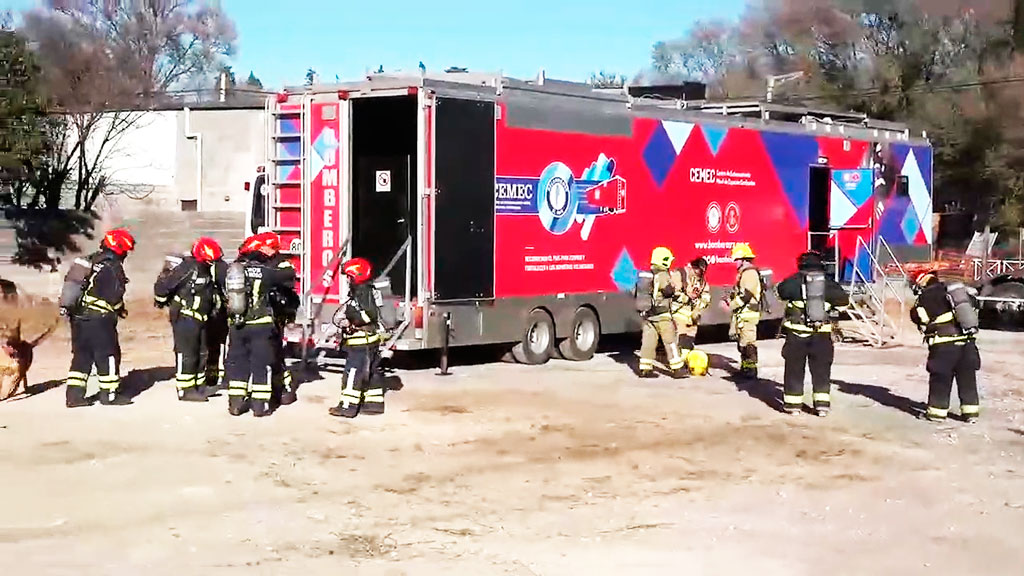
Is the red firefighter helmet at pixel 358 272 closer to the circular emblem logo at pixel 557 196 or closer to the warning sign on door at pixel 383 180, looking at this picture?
the warning sign on door at pixel 383 180

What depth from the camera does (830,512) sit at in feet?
28.3

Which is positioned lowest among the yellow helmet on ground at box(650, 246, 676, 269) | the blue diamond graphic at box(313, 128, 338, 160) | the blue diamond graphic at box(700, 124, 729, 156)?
the yellow helmet on ground at box(650, 246, 676, 269)

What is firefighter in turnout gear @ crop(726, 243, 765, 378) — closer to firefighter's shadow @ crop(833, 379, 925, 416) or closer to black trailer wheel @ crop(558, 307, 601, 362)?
firefighter's shadow @ crop(833, 379, 925, 416)

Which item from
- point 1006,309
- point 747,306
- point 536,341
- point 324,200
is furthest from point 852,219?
point 324,200

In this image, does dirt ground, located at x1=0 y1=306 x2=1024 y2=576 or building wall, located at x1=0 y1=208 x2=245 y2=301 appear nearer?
dirt ground, located at x1=0 y1=306 x2=1024 y2=576

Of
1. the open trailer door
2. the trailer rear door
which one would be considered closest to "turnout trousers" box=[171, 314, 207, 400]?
the trailer rear door

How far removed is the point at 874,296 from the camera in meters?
19.9

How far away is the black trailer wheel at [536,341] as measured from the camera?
15.5 m

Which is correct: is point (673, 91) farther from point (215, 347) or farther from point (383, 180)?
point (215, 347)

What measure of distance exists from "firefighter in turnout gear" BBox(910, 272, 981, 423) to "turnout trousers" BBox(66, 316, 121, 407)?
25.3 feet

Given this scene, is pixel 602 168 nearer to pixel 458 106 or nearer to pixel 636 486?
pixel 458 106

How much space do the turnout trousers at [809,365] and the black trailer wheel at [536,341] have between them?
377cm

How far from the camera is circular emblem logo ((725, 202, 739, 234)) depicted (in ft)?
59.5

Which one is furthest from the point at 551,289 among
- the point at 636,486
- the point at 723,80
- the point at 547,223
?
the point at 723,80
